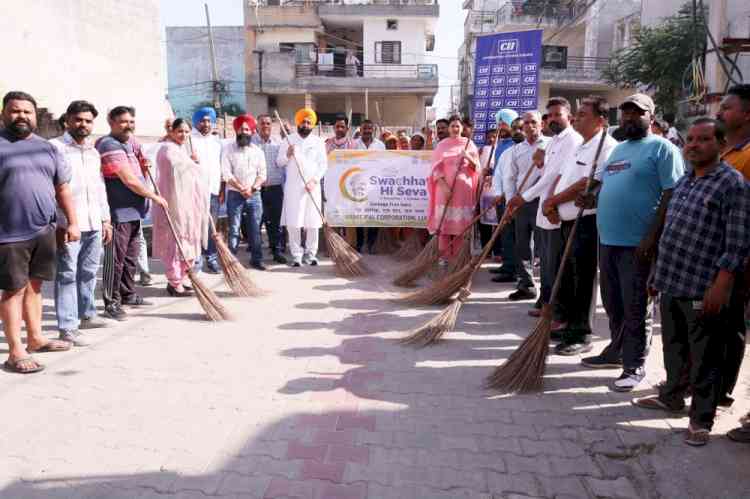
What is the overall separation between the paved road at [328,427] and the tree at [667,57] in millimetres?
16770

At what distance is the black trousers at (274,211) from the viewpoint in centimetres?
819

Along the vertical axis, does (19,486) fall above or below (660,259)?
below

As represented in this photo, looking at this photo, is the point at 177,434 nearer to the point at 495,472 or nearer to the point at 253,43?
the point at 495,472

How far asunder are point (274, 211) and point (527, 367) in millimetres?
5135

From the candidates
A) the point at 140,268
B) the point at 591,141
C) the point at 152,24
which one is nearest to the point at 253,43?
the point at 152,24

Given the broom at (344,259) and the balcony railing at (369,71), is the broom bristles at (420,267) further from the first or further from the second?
the balcony railing at (369,71)

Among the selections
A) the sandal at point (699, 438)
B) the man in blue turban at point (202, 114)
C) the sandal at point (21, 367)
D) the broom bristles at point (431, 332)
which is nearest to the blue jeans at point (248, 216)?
the man in blue turban at point (202, 114)

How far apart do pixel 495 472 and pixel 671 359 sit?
4.30ft

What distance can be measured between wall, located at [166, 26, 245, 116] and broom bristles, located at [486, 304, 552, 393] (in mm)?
33826

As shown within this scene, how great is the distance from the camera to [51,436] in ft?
10.4

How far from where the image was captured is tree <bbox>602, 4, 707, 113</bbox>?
18219mm

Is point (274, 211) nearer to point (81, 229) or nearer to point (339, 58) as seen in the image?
point (81, 229)

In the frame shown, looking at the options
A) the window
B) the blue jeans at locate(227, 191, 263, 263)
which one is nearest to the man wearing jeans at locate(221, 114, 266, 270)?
the blue jeans at locate(227, 191, 263, 263)

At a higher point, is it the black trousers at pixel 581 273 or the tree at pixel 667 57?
the tree at pixel 667 57
